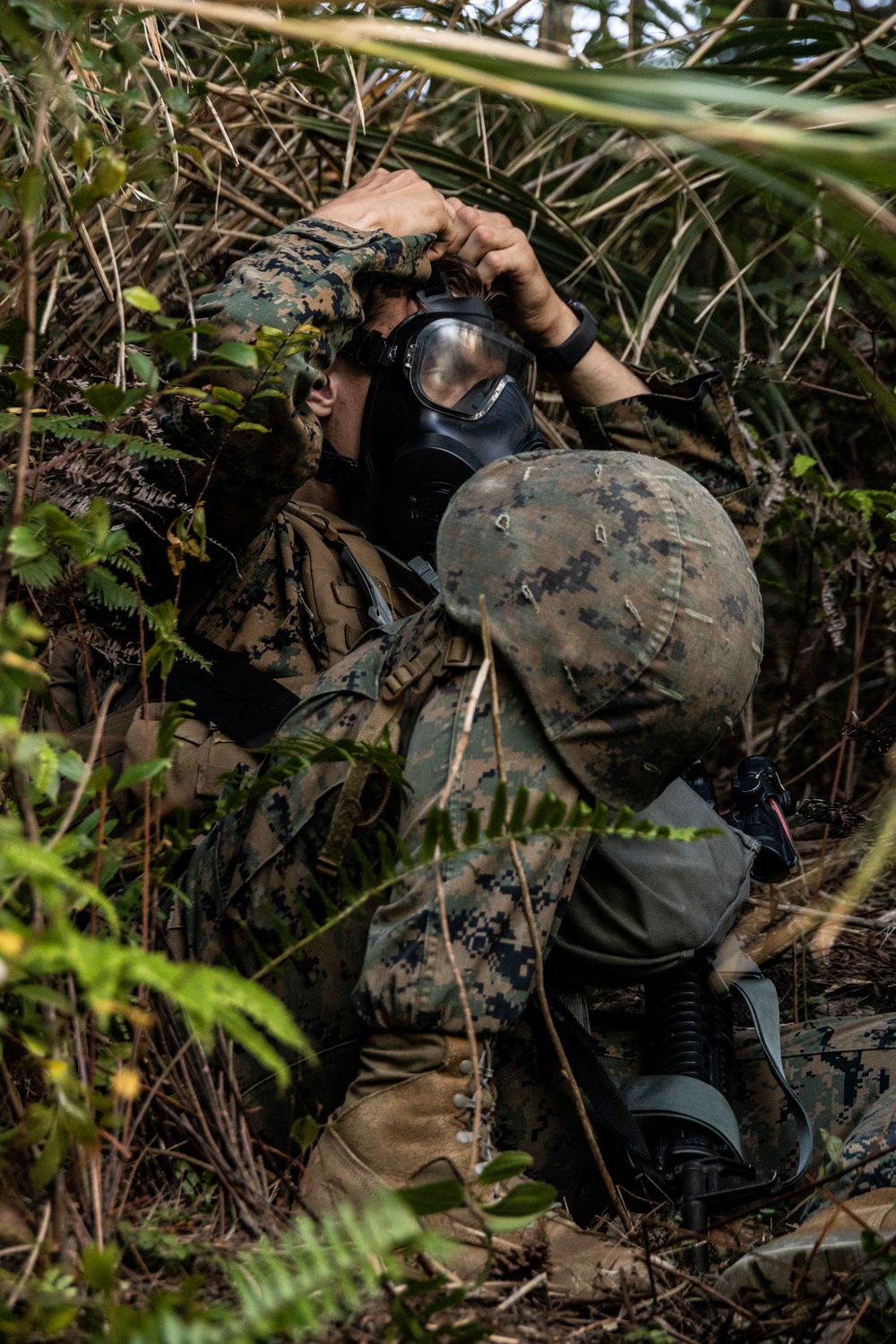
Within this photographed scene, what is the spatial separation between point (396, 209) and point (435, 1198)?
6.29 ft

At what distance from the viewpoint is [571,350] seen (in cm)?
266

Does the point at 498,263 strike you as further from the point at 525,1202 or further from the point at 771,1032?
the point at 525,1202

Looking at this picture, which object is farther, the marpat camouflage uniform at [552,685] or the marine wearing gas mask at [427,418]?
the marine wearing gas mask at [427,418]

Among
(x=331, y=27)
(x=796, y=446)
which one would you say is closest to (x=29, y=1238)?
(x=331, y=27)

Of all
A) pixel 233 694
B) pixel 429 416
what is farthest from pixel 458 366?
pixel 233 694

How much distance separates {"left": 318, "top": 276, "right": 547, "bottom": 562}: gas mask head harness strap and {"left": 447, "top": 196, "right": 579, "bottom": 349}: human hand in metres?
0.11

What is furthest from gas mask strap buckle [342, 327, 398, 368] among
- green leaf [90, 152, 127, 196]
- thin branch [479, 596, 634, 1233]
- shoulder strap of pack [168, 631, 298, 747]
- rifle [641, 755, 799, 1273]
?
green leaf [90, 152, 127, 196]

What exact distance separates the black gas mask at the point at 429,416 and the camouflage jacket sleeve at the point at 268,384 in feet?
0.75

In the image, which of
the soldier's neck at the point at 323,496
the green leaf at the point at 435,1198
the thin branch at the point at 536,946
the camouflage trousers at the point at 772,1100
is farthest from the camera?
the soldier's neck at the point at 323,496

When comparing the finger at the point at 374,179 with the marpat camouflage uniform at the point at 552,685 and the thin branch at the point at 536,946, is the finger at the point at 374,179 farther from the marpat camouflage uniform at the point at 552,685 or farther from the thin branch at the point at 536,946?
the thin branch at the point at 536,946

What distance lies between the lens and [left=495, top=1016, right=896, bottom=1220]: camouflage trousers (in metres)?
1.61

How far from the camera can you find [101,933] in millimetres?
1389

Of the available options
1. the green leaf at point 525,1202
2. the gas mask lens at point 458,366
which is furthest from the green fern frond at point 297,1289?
the gas mask lens at point 458,366

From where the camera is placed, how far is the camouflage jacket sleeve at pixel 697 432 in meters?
2.70
